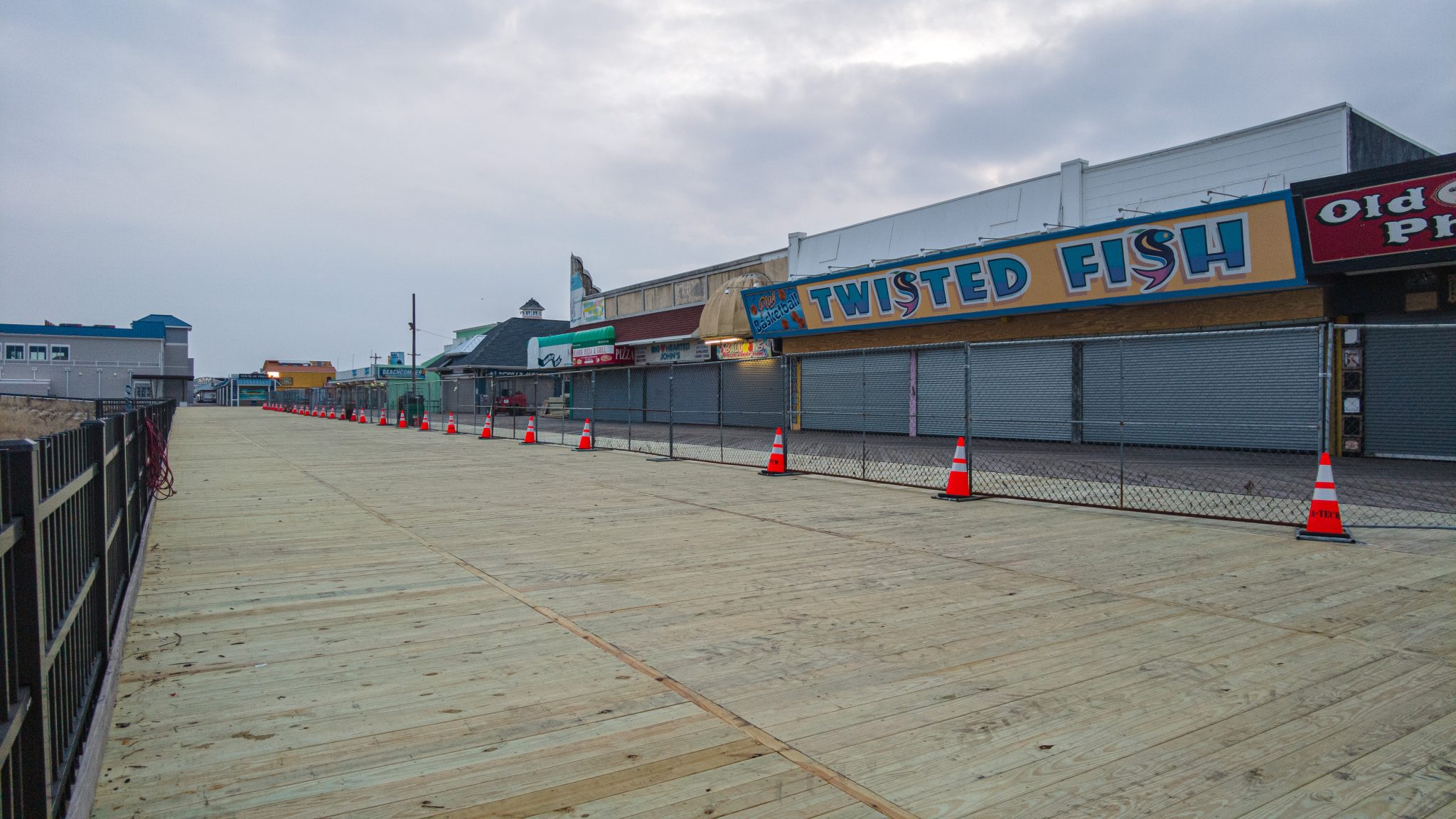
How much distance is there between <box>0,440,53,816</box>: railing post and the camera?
2.16 metres

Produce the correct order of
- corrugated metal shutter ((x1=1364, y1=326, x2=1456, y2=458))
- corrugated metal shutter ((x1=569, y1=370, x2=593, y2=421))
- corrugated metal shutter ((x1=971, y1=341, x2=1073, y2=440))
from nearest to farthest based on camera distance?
corrugated metal shutter ((x1=1364, y1=326, x2=1456, y2=458)) < corrugated metal shutter ((x1=971, y1=341, x2=1073, y2=440)) < corrugated metal shutter ((x1=569, y1=370, x2=593, y2=421))

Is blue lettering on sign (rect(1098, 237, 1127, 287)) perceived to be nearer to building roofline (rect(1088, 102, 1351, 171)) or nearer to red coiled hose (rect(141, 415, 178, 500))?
building roofline (rect(1088, 102, 1351, 171))

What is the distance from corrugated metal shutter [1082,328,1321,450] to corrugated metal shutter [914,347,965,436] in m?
3.69

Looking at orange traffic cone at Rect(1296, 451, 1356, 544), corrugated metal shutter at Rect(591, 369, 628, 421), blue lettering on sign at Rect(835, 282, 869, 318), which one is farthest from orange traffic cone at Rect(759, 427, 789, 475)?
corrugated metal shutter at Rect(591, 369, 628, 421)

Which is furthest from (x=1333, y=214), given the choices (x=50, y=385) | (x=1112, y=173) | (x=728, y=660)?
(x=50, y=385)

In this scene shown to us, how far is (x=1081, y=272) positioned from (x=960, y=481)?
35.7 feet

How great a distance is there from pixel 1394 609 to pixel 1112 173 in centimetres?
1769

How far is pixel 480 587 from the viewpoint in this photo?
624 cm

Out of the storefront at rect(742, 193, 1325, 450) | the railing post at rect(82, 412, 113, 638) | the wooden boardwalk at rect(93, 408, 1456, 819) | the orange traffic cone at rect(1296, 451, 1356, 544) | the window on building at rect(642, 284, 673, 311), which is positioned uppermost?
the window on building at rect(642, 284, 673, 311)

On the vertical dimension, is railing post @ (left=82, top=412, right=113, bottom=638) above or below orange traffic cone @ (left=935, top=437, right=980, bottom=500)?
above

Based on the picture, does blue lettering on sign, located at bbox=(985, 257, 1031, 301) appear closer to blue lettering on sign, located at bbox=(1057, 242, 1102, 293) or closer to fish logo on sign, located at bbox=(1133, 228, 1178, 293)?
blue lettering on sign, located at bbox=(1057, 242, 1102, 293)

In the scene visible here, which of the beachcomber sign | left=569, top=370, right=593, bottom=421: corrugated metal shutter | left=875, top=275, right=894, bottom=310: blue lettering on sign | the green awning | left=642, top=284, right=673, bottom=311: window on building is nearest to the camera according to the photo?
the beachcomber sign

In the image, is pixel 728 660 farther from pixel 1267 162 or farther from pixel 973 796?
pixel 1267 162

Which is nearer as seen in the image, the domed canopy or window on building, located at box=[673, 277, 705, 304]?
the domed canopy
